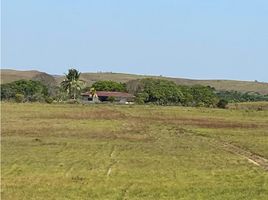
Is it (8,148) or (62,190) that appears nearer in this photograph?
(62,190)

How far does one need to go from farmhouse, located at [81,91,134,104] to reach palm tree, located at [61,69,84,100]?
5.04 m

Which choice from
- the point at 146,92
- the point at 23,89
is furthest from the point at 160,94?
the point at 23,89

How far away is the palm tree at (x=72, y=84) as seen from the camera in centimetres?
15575

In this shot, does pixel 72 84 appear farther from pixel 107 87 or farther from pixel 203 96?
pixel 203 96

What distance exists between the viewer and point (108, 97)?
163 meters

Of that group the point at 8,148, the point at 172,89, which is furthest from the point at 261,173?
the point at 172,89

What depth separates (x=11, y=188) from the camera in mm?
19484

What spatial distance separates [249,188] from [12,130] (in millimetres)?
33391

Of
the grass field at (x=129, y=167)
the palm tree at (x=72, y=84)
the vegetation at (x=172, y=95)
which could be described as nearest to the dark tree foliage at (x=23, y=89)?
the palm tree at (x=72, y=84)

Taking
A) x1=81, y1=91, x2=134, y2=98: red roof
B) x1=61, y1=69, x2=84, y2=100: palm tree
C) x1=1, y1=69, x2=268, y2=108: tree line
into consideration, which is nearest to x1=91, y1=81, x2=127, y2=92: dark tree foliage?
x1=81, y1=91, x2=134, y2=98: red roof

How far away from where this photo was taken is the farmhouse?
530ft

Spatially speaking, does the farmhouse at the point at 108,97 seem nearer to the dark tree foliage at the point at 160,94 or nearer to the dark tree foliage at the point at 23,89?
the dark tree foliage at the point at 160,94

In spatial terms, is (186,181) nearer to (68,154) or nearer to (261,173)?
(261,173)

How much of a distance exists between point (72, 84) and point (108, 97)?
39.1 ft
